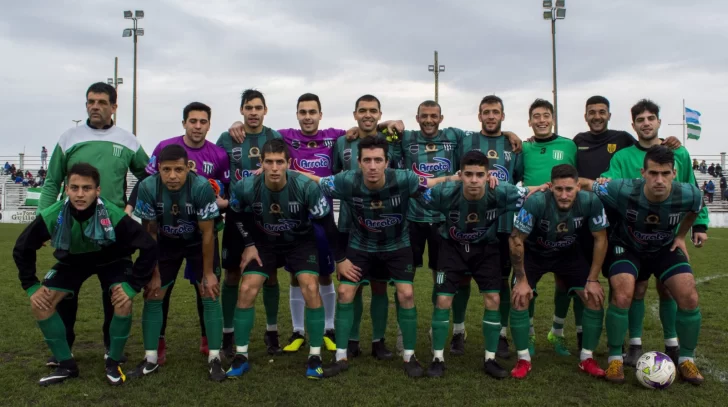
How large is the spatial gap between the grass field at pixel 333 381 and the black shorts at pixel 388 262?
2.41ft

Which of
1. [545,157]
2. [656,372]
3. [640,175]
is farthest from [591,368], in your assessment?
[545,157]

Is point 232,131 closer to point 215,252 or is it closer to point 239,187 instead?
point 239,187

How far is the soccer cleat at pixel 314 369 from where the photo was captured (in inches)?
174

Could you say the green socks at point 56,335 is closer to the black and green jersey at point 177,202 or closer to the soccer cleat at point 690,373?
the black and green jersey at point 177,202

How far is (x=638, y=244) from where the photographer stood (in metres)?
4.64

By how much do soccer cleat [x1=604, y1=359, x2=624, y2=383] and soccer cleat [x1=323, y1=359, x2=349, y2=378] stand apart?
1996 millimetres

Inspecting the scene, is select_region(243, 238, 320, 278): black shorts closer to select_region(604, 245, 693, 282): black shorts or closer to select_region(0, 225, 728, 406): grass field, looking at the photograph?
select_region(0, 225, 728, 406): grass field

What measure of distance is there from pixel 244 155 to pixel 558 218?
2.78 metres

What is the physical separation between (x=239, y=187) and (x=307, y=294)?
1.03m

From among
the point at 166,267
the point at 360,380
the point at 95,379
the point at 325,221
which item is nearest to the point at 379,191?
the point at 325,221

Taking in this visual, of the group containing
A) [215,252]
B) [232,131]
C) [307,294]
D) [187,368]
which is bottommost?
[187,368]

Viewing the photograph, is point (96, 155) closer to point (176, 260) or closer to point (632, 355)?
point (176, 260)

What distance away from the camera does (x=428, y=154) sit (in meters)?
5.38

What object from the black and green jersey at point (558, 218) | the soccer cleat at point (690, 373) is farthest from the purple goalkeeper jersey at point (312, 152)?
the soccer cleat at point (690, 373)
